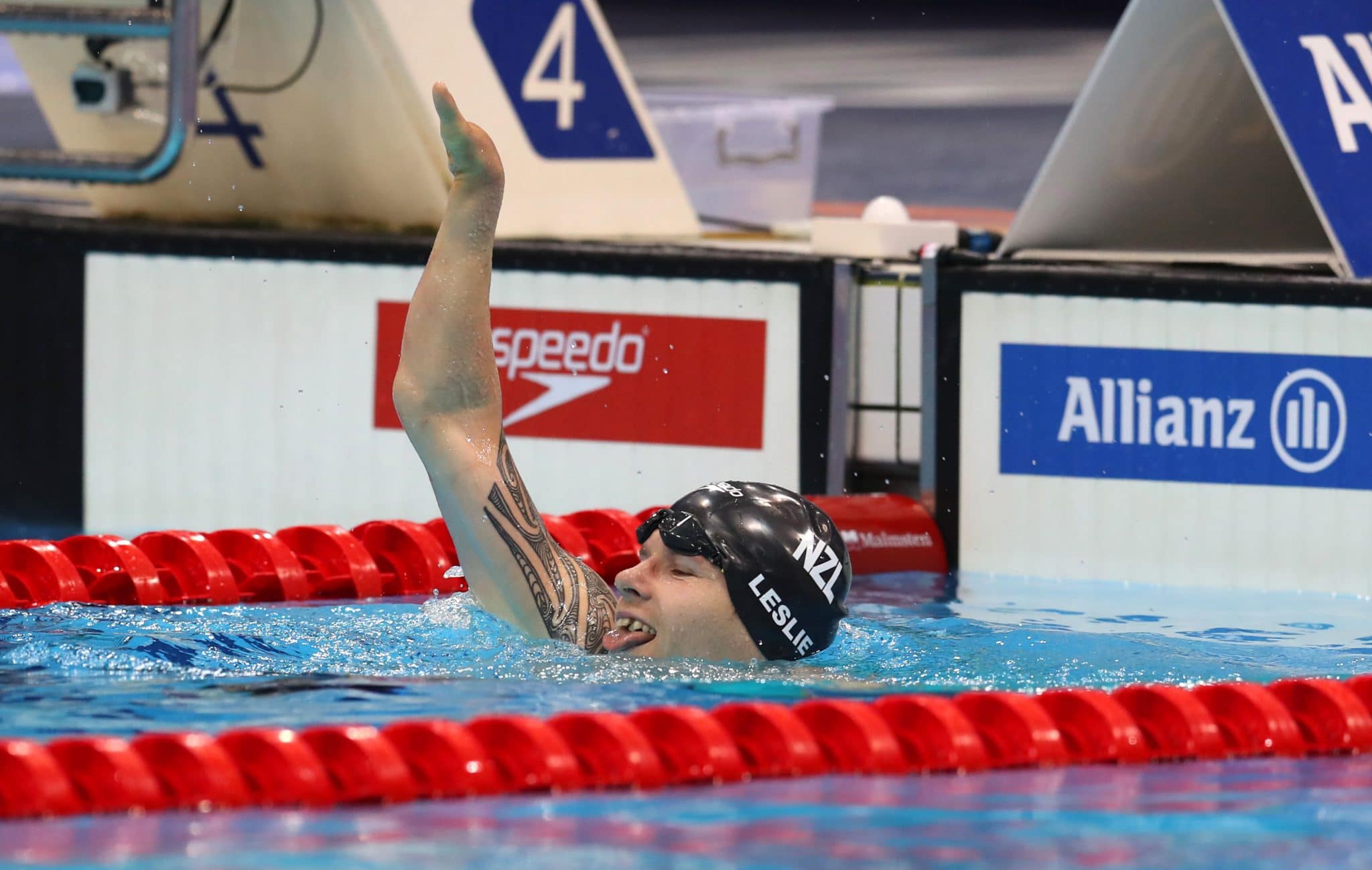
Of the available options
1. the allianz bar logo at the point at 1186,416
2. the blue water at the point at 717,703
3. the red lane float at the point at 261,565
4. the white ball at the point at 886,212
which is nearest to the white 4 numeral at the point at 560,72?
the white ball at the point at 886,212

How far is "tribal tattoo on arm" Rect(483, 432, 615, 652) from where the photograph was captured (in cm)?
362

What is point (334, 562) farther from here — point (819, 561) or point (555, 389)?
point (819, 561)

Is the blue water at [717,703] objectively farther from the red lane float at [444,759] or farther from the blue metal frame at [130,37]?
the blue metal frame at [130,37]

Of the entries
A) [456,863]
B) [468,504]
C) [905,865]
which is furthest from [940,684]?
[456,863]

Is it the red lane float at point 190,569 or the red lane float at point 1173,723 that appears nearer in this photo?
the red lane float at point 1173,723

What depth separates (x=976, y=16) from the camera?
1555cm

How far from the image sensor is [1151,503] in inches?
216

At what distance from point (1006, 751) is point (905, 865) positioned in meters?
0.74

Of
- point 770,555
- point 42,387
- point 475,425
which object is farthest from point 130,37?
point 770,555

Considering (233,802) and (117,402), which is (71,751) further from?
(117,402)

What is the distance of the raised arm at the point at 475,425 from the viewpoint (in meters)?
3.50

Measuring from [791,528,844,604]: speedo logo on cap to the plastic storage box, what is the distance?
274 inches

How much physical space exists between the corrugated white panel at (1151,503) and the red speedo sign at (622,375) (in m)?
0.70

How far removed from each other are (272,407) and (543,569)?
2.71 m
